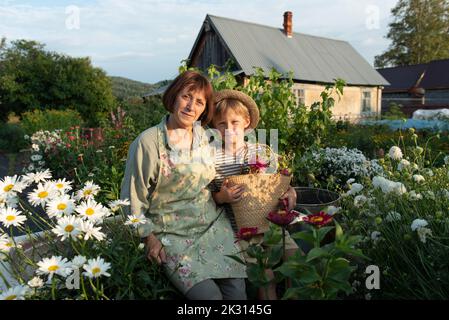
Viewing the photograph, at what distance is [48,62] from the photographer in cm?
1867

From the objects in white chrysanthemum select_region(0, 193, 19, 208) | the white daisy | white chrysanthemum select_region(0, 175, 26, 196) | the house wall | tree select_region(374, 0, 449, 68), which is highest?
tree select_region(374, 0, 449, 68)

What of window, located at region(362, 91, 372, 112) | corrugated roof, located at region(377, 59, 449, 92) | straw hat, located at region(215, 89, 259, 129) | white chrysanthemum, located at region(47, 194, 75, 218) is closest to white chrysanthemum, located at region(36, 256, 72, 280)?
white chrysanthemum, located at region(47, 194, 75, 218)

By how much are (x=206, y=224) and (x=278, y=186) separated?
18.2 inches

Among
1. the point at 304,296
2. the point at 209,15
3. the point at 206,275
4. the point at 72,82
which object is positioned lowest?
the point at 206,275

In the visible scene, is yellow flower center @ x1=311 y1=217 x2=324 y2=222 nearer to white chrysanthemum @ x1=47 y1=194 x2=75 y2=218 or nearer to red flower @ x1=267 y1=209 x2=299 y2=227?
red flower @ x1=267 y1=209 x2=299 y2=227

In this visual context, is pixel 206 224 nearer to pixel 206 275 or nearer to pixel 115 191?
pixel 206 275

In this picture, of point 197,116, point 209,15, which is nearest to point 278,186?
point 197,116

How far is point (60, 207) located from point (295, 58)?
17.4 metres

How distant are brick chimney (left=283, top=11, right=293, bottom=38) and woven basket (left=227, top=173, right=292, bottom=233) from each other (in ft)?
60.9

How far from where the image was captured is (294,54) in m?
17.8

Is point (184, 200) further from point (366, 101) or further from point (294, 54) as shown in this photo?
point (366, 101)

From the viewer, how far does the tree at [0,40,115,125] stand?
17.8 m

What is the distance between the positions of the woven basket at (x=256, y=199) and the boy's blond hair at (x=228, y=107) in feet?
1.57

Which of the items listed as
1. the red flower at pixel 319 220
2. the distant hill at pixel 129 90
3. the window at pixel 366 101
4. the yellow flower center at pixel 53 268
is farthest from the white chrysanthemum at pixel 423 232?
the window at pixel 366 101
